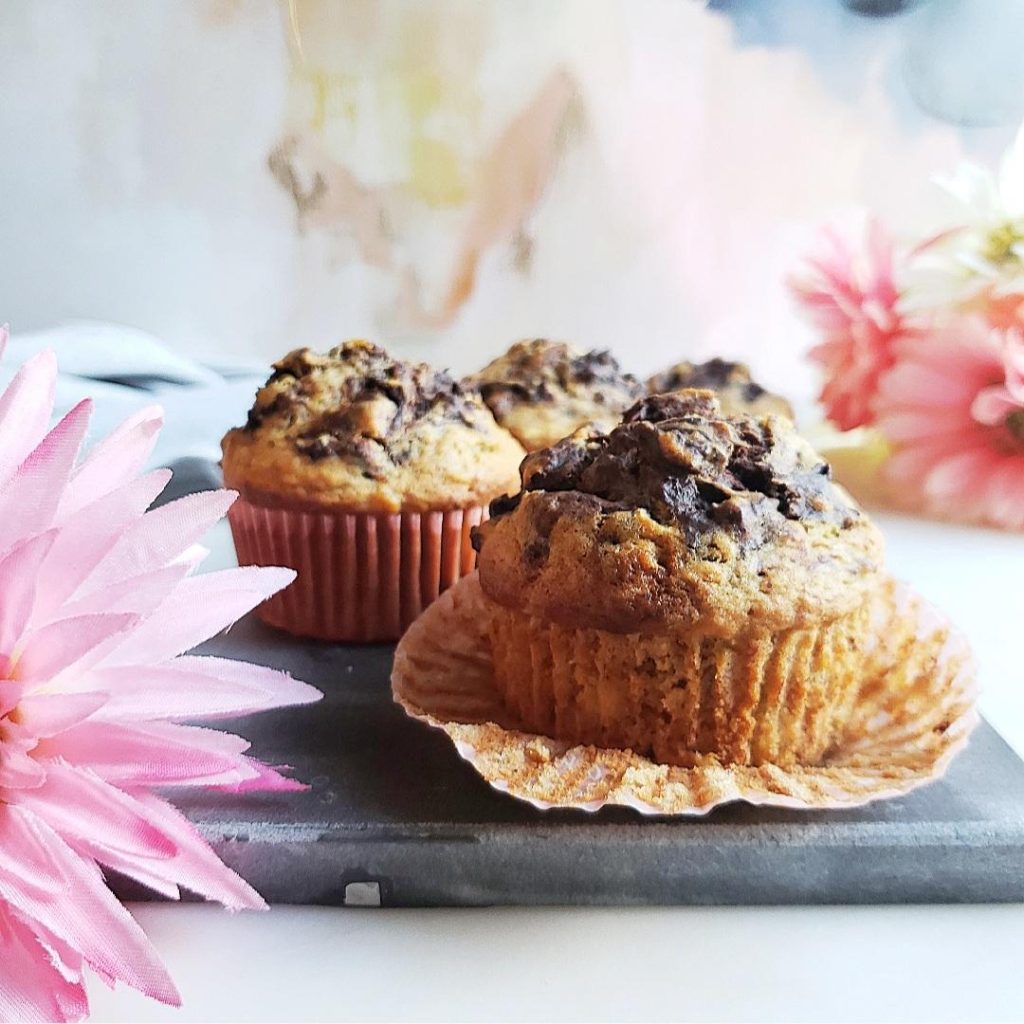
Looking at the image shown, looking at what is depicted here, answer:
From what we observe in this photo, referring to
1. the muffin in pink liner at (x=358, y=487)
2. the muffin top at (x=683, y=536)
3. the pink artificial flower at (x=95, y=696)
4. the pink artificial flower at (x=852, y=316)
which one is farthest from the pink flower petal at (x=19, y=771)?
the pink artificial flower at (x=852, y=316)

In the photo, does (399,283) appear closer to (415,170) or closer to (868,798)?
(415,170)

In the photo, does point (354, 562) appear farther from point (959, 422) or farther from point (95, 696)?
point (959, 422)

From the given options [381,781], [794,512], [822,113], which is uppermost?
[822,113]

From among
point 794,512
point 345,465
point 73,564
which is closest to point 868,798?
point 794,512

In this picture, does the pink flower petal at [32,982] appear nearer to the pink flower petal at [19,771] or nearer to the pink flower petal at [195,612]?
the pink flower petal at [19,771]

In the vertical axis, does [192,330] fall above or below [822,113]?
below

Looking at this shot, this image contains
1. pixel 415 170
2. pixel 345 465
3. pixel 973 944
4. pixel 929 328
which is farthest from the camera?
pixel 415 170

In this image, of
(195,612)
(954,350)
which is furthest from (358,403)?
(954,350)
